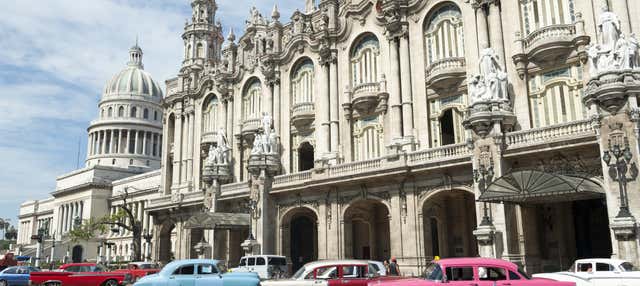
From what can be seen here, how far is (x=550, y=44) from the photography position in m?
27.9

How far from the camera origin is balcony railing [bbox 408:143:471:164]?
28406mm

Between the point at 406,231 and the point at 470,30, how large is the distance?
12.1m

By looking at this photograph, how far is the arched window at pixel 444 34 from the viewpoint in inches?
1294

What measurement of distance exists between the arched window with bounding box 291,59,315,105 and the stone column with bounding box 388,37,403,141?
775 cm

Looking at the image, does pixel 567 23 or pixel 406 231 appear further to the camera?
pixel 406 231

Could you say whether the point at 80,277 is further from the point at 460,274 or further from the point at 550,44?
the point at 550,44

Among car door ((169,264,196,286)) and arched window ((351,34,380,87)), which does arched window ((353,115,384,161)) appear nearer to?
arched window ((351,34,380,87))

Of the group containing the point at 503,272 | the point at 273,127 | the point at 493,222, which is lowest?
the point at 503,272

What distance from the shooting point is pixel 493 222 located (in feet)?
84.7

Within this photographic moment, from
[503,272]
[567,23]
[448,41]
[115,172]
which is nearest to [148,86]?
[115,172]

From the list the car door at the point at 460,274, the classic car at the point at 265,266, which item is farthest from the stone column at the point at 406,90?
the car door at the point at 460,274

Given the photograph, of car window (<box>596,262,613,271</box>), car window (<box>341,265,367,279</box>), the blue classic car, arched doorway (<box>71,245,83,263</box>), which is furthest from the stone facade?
arched doorway (<box>71,245,83,263</box>)

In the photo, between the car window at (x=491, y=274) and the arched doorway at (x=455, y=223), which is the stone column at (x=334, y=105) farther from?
the car window at (x=491, y=274)

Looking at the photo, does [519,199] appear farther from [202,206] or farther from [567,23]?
[202,206]
